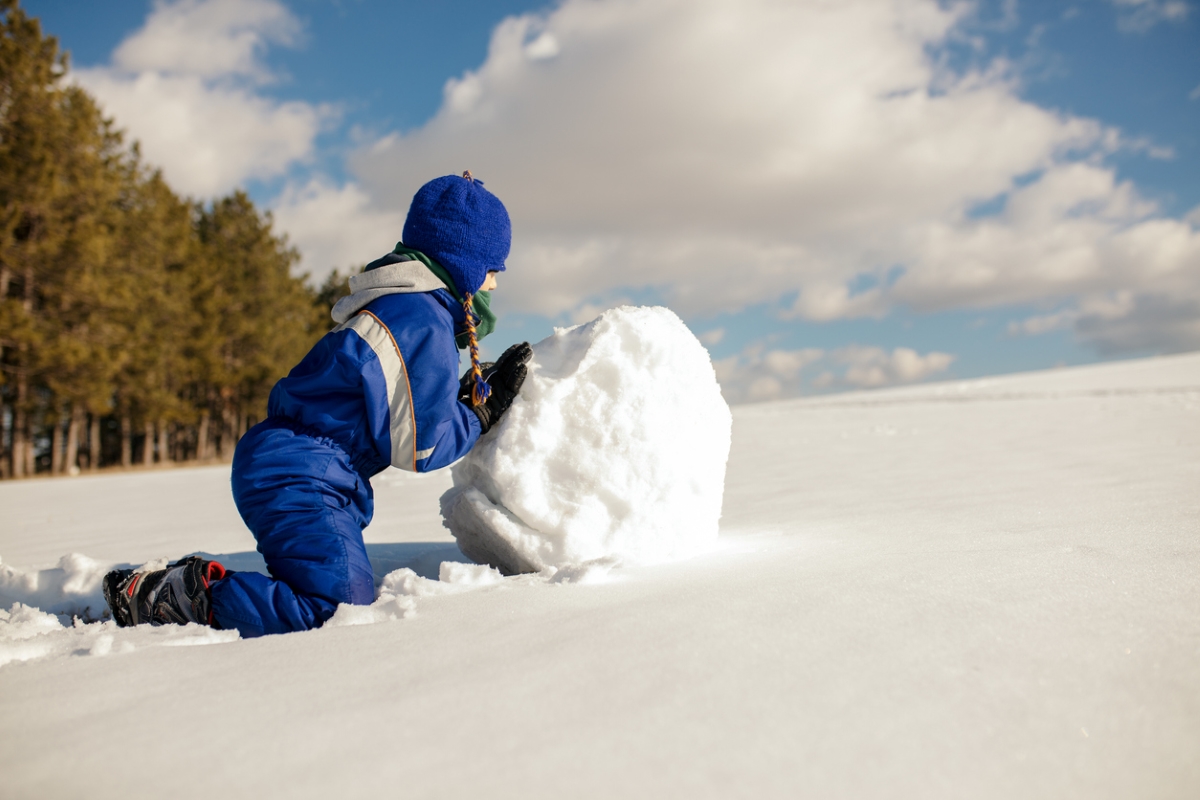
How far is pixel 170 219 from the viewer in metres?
20.2

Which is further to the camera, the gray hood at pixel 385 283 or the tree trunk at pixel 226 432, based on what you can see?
the tree trunk at pixel 226 432

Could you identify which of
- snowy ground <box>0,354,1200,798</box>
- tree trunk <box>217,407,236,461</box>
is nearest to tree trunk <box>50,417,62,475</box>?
tree trunk <box>217,407,236,461</box>

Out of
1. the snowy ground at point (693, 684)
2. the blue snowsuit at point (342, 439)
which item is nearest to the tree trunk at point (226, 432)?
the snowy ground at point (693, 684)

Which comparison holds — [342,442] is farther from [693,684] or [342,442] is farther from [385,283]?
[693,684]

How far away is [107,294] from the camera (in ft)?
51.2

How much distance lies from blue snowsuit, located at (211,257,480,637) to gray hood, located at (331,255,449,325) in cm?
2

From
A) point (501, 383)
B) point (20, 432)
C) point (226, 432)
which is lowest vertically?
point (226, 432)

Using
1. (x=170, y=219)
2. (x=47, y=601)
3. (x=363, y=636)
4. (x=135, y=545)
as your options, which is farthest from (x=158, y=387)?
(x=363, y=636)

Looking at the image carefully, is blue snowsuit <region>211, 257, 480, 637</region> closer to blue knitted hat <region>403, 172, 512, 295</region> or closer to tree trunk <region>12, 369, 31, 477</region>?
blue knitted hat <region>403, 172, 512, 295</region>

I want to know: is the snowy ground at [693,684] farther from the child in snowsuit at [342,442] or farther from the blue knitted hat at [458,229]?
the blue knitted hat at [458,229]

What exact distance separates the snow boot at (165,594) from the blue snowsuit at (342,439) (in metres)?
0.07

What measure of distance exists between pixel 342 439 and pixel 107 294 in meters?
17.0

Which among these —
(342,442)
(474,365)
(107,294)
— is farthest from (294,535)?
(107,294)

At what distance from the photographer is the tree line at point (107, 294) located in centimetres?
1428
